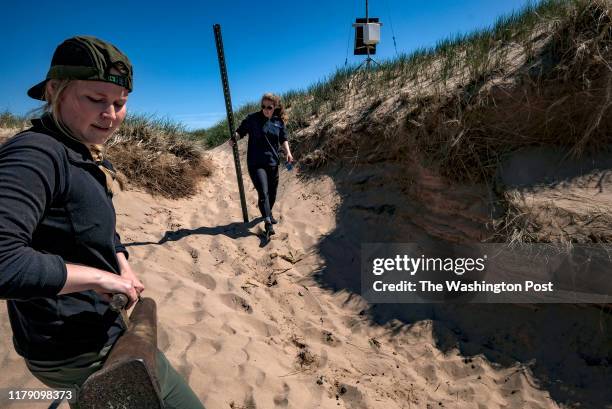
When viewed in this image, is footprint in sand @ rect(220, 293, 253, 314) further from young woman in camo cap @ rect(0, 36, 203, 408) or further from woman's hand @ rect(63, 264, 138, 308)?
woman's hand @ rect(63, 264, 138, 308)

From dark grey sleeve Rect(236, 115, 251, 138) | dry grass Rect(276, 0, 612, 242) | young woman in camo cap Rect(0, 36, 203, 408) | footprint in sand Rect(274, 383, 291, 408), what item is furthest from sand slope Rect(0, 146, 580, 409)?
young woman in camo cap Rect(0, 36, 203, 408)

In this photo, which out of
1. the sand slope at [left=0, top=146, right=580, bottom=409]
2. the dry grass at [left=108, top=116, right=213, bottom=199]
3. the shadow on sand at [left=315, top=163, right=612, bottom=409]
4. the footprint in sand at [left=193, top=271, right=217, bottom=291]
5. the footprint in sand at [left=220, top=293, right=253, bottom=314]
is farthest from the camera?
the dry grass at [left=108, top=116, right=213, bottom=199]

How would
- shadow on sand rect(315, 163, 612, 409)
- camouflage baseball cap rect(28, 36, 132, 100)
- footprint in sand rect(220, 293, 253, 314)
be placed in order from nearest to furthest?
1. camouflage baseball cap rect(28, 36, 132, 100)
2. shadow on sand rect(315, 163, 612, 409)
3. footprint in sand rect(220, 293, 253, 314)

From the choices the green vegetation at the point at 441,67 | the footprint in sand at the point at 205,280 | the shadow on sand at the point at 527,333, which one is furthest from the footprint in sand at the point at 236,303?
the green vegetation at the point at 441,67

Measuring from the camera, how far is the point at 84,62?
1164 millimetres

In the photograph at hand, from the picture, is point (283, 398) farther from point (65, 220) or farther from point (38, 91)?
point (38, 91)

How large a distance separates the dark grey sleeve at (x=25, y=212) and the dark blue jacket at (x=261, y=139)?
4.65 metres

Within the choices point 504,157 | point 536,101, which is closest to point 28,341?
point 504,157

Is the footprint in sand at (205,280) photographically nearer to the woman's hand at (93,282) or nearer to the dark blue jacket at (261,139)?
the dark blue jacket at (261,139)

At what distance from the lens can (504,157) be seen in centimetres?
430

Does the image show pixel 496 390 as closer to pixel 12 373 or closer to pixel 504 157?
pixel 504 157

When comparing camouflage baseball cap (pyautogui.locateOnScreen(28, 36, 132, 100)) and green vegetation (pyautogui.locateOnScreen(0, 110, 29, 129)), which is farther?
green vegetation (pyautogui.locateOnScreen(0, 110, 29, 129))

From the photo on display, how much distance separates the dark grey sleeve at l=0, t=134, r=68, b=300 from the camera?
2.95 feet

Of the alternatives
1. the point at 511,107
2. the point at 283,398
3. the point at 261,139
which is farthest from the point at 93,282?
the point at 261,139
